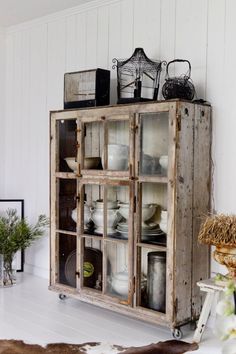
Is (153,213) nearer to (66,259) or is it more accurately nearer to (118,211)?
(118,211)

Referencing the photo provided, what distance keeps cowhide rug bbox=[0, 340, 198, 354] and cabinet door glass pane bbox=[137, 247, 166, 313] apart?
26 centimetres

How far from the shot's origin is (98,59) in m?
3.95

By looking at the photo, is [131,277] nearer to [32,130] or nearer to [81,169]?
[81,169]

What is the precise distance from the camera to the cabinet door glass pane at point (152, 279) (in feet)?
9.80

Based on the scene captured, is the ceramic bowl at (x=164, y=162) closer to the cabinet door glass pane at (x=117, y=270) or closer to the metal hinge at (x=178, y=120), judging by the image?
the metal hinge at (x=178, y=120)

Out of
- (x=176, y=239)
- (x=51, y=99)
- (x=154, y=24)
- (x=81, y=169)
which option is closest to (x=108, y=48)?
(x=154, y=24)

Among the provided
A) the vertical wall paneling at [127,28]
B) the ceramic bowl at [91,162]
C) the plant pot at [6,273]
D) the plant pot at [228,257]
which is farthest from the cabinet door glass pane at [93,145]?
the plant pot at [6,273]

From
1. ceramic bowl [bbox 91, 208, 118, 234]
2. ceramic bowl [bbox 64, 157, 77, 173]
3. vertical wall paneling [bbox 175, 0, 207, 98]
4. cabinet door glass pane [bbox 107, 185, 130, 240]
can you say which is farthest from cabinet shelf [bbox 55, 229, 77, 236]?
vertical wall paneling [bbox 175, 0, 207, 98]

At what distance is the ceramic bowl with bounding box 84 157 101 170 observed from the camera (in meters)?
3.35

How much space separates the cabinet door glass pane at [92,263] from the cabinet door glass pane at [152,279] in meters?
0.38

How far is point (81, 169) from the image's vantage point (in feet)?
11.3

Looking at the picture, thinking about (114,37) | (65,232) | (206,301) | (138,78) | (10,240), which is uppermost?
(114,37)

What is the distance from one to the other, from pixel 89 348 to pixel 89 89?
187 centimetres

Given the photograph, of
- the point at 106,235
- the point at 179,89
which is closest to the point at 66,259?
the point at 106,235
